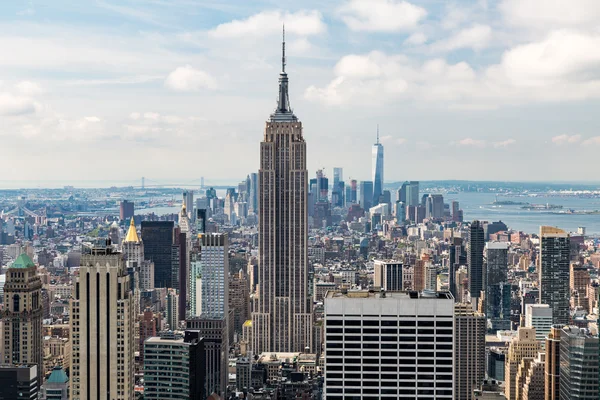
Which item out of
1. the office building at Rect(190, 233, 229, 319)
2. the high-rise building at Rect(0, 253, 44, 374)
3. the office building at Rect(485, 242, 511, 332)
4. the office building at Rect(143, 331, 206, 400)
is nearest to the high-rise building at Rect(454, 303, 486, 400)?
the office building at Rect(485, 242, 511, 332)

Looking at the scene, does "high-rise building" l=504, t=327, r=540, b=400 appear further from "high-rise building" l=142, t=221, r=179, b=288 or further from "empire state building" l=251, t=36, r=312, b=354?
"high-rise building" l=142, t=221, r=179, b=288

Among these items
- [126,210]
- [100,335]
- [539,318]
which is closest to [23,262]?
[126,210]

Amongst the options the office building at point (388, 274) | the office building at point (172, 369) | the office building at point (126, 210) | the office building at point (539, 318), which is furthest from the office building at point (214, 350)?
the office building at point (388, 274)

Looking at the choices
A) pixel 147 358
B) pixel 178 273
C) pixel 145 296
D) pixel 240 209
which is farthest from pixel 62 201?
pixel 240 209

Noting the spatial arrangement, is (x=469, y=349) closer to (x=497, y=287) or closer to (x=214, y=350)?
(x=214, y=350)

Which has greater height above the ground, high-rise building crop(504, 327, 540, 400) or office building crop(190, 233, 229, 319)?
office building crop(190, 233, 229, 319)

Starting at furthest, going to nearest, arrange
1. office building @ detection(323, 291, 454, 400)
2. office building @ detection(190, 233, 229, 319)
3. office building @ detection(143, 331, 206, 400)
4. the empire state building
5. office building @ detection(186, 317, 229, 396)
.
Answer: the empire state building → office building @ detection(190, 233, 229, 319) → office building @ detection(186, 317, 229, 396) → office building @ detection(143, 331, 206, 400) → office building @ detection(323, 291, 454, 400)
